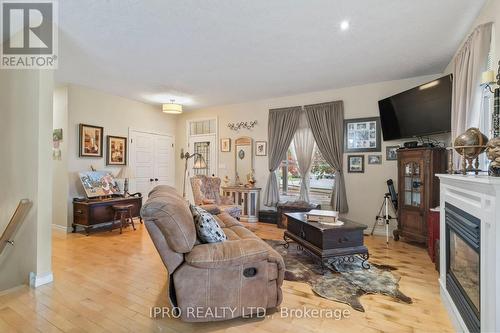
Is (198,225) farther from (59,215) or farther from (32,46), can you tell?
(59,215)

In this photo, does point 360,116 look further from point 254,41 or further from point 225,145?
point 225,145

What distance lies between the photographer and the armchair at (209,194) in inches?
188

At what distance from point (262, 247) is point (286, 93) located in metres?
3.95

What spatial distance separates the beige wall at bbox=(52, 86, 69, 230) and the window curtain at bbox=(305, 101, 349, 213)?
477 centimetres

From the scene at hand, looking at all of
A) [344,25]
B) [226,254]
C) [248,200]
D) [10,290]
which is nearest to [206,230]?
[226,254]

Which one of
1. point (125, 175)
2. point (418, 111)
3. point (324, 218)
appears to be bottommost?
point (324, 218)

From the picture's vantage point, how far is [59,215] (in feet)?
15.8

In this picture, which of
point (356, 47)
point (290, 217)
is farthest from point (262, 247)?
point (356, 47)

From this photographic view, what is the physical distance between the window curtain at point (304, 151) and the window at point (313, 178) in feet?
0.32

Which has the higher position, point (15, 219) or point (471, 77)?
point (471, 77)

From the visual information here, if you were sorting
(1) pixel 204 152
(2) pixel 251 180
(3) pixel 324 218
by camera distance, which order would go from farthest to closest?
(1) pixel 204 152 < (2) pixel 251 180 < (3) pixel 324 218

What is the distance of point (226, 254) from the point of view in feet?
6.46

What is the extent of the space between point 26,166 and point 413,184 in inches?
198

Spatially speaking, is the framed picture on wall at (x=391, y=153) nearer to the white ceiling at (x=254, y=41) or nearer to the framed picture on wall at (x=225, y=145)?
the white ceiling at (x=254, y=41)
